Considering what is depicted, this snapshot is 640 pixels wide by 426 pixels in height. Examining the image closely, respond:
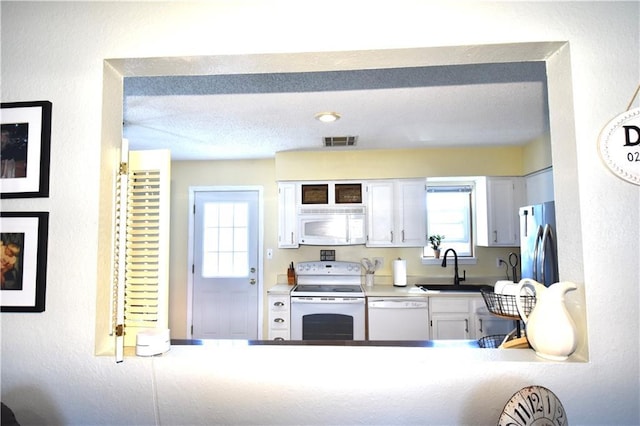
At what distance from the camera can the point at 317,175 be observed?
12.2 feet

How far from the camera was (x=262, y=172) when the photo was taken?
4.09 meters

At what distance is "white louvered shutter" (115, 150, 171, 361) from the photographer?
1324 millimetres

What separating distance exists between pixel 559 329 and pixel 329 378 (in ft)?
2.61

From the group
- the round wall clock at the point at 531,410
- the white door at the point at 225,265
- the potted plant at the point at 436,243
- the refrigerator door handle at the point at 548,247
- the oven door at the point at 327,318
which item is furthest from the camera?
the white door at the point at 225,265

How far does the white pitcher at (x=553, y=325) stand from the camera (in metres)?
1.14

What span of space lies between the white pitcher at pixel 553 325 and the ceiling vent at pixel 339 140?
2.29 metres

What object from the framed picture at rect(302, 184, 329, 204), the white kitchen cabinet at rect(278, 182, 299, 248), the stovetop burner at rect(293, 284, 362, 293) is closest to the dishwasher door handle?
the stovetop burner at rect(293, 284, 362, 293)

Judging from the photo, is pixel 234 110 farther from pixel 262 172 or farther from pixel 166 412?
pixel 166 412

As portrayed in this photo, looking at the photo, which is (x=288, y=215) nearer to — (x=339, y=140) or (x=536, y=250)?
(x=339, y=140)

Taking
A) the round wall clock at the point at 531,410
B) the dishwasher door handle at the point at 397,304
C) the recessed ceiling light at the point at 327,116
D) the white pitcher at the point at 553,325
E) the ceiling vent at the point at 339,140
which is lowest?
the dishwasher door handle at the point at 397,304

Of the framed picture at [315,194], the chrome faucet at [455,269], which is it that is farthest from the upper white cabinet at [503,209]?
the framed picture at [315,194]

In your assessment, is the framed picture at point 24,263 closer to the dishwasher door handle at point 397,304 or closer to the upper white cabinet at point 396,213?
the dishwasher door handle at point 397,304

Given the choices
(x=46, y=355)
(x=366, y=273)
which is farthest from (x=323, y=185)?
(x=46, y=355)

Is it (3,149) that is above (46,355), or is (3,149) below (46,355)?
above
